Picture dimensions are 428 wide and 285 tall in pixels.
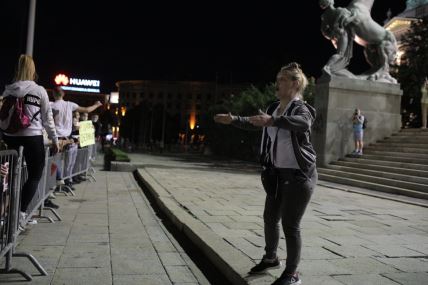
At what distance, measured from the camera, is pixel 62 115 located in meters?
9.43

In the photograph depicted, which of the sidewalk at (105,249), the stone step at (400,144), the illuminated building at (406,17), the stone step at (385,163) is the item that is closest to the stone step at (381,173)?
the stone step at (385,163)

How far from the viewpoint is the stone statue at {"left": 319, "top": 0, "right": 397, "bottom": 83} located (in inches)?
731

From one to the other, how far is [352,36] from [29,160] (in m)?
16.0

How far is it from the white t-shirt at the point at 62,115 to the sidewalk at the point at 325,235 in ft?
7.35

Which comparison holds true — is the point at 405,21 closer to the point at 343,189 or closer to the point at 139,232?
the point at 343,189

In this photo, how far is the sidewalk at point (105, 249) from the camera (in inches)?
181

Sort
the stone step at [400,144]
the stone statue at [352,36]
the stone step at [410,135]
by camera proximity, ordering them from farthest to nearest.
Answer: the stone statue at [352,36] → the stone step at [410,135] → the stone step at [400,144]

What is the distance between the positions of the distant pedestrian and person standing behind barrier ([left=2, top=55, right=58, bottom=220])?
249cm

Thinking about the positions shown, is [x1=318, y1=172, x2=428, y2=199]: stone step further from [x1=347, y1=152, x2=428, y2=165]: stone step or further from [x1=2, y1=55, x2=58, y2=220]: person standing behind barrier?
[x1=2, y1=55, x2=58, y2=220]: person standing behind barrier

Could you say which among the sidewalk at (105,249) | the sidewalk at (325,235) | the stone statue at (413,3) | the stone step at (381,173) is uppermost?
the stone statue at (413,3)

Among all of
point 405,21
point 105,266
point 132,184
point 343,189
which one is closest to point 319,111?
point 343,189

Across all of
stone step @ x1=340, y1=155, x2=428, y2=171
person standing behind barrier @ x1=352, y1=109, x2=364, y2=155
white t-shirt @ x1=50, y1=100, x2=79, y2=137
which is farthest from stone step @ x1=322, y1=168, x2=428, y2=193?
white t-shirt @ x1=50, y1=100, x2=79, y2=137

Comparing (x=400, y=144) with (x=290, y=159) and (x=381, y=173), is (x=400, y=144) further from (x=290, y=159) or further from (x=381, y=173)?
(x=290, y=159)

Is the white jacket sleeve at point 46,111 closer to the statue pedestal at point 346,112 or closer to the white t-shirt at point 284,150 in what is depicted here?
the white t-shirt at point 284,150
